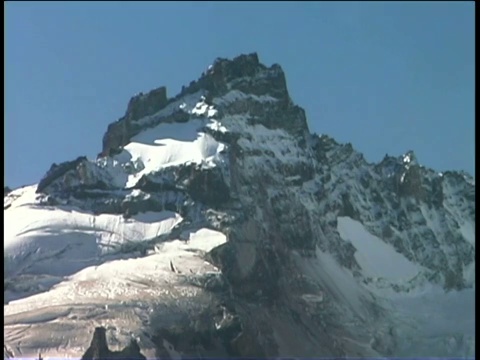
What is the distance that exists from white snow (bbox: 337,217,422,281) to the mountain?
0.20 metres

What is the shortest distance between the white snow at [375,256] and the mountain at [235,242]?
202 mm

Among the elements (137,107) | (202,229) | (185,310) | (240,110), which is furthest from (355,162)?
(185,310)

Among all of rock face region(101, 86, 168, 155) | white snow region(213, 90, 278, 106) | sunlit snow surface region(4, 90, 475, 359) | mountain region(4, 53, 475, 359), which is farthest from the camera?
white snow region(213, 90, 278, 106)

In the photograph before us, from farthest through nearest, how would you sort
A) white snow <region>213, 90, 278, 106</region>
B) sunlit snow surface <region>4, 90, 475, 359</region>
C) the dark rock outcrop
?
1. white snow <region>213, 90, 278, 106</region>
2. sunlit snow surface <region>4, 90, 475, 359</region>
3. the dark rock outcrop

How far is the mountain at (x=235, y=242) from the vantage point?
7700 centimetres

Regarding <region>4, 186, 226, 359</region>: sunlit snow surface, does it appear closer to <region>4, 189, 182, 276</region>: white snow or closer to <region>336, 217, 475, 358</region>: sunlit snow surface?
<region>4, 189, 182, 276</region>: white snow

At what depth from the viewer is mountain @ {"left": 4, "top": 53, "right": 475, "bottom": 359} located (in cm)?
7700

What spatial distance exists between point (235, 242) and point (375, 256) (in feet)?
83.8

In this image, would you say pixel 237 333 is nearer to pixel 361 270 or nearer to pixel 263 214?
pixel 263 214

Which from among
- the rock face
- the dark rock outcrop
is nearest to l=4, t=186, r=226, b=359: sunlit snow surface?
the dark rock outcrop

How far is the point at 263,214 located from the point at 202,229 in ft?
24.9

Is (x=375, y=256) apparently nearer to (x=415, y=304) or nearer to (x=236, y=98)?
(x=415, y=304)

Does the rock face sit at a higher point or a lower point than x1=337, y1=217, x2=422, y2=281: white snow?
higher

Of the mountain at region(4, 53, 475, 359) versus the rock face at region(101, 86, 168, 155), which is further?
the rock face at region(101, 86, 168, 155)
